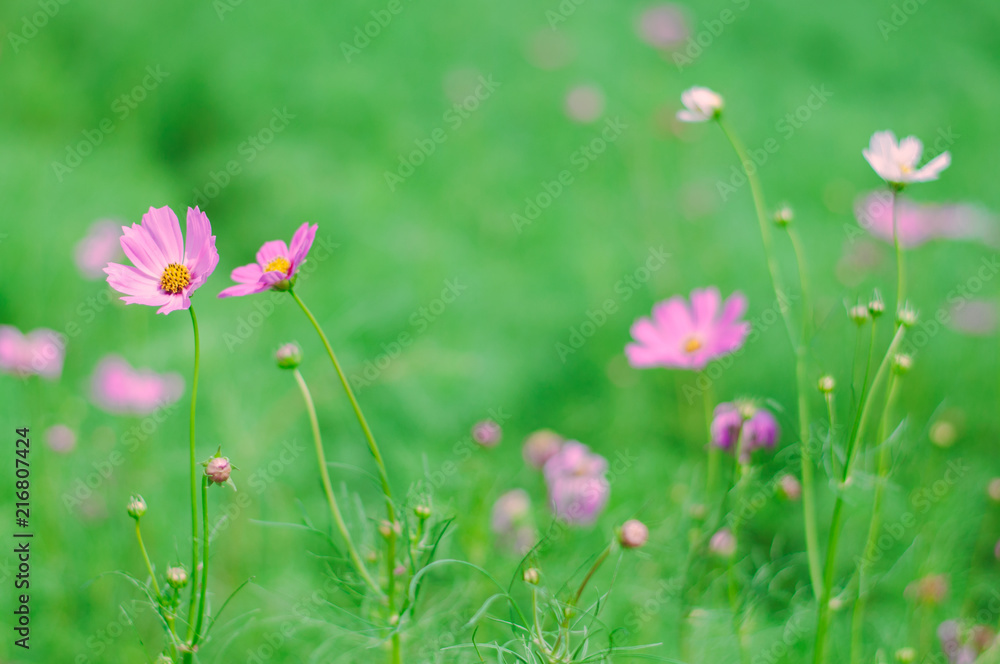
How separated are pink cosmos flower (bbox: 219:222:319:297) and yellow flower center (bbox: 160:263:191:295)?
1.3 inches

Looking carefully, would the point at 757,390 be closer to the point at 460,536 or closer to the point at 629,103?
the point at 460,536

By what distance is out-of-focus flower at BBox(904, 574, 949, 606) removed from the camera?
79 cm

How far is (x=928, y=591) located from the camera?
0.79 meters

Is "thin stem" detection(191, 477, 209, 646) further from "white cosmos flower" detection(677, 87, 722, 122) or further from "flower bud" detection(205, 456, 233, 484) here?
"white cosmos flower" detection(677, 87, 722, 122)

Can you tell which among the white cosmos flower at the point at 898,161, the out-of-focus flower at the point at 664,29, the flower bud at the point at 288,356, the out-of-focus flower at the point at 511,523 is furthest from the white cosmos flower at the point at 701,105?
the out-of-focus flower at the point at 664,29

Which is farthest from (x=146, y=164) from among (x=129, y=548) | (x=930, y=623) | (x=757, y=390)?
(x=930, y=623)

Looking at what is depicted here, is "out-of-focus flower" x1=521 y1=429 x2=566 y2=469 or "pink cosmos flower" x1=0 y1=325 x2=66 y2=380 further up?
"pink cosmos flower" x1=0 y1=325 x2=66 y2=380

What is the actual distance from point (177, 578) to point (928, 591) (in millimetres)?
772

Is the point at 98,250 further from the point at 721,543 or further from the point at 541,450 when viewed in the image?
the point at 721,543

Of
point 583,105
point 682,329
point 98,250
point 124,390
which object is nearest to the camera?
point 682,329

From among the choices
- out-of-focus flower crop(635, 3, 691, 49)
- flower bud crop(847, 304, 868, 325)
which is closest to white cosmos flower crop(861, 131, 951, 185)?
flower bud crop(847, 304, 868, 325)

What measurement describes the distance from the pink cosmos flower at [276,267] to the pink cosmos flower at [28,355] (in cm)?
53

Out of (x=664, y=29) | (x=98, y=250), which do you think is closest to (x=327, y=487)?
(x=98, y=250)

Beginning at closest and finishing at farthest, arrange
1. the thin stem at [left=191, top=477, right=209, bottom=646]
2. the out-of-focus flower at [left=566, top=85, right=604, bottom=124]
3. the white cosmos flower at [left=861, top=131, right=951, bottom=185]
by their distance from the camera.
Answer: the thin stem at [left=191, top=477, right=209, bottom=646] → the white cosmos flower at [left=861, top=131, right=951, bottom=185] → the out-of-focus flower at [left=566, top=85, right=604, bottom=124]
